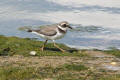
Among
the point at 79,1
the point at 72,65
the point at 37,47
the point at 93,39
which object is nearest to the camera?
the point at 72,65

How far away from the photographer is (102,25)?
94.9 feet

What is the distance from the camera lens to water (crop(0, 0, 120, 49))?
25000 mm

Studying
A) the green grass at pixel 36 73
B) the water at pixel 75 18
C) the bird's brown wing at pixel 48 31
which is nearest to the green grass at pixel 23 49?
the bird's brown wing at pixel 48 31

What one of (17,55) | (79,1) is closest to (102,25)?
(79,1)

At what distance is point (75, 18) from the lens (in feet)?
101

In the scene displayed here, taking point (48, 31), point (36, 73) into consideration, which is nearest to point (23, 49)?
point (48, 31)

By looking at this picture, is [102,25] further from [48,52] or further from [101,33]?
[48,52]

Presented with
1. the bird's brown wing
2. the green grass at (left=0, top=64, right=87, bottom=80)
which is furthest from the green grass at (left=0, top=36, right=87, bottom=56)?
the green grass at (left=0, top=64, right=87, bottom=80)

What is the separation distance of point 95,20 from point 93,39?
238 inches

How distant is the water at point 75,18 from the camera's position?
25.0m

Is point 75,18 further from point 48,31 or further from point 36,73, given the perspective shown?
point 36,73

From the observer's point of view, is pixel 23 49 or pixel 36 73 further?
pixel 23 49

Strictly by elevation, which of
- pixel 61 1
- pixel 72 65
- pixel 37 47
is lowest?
pixel 61 1

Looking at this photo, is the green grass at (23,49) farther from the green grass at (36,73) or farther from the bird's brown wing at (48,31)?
the green grass at (36,73)
